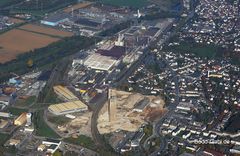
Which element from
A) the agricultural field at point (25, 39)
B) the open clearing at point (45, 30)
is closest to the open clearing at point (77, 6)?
the open clearing at point (45, 30)

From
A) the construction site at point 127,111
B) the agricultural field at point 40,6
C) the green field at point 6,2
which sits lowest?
the agricultural field at point 40,6

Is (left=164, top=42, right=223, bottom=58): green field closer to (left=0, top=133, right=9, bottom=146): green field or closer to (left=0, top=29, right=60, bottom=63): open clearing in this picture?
(left=0, top=29, right=60, bottom=63): open clearing

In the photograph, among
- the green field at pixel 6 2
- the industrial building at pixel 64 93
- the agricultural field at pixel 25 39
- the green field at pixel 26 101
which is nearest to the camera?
the green field at pixel 26 101

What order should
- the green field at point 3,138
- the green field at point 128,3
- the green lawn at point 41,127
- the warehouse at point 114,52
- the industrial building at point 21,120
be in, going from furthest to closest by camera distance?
the green field at point 128,3
the warehouse at point 114,52
the industrial building at point 21,120
the green lawn at point 41,127
the green field at point 3,138

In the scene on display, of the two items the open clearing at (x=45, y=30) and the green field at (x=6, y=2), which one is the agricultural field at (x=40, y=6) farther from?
the open clearing at (x=45, y=30)

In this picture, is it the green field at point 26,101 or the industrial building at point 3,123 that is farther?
the green field at point 26,101

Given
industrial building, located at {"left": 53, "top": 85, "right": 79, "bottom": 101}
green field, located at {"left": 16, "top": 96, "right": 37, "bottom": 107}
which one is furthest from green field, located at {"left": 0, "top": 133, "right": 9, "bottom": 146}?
industrial building, located at {"left": 53, "top": 85, "right": 79, "bottom": 101}

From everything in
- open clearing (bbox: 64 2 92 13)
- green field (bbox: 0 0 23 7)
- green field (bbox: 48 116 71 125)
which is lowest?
open clearing (bbox: 64 2 92 13)

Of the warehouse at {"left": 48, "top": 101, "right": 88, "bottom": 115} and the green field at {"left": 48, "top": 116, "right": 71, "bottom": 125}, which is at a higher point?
the warehouse at {"left": 48, "top": 101, "right": 88, "bottom": 115}
